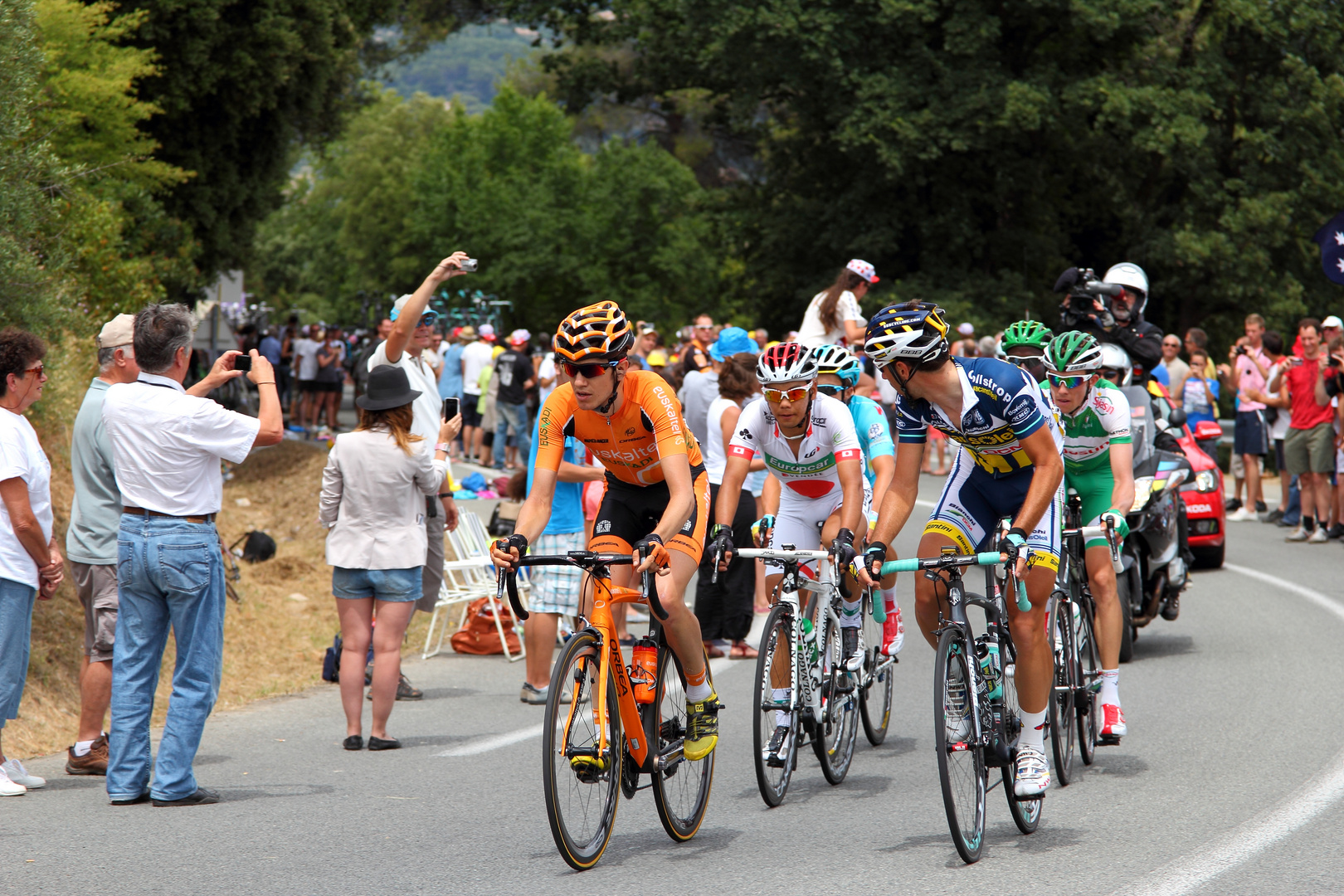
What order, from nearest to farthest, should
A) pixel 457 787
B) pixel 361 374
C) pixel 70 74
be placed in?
pixel 457 787 < pixel 361 374 < pixel 70 74

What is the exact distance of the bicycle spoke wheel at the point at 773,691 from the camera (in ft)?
20.8

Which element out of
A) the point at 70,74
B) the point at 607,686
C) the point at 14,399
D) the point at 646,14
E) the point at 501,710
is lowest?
the point at 501,710

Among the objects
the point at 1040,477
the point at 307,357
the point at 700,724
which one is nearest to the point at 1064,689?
the point at 1040,477

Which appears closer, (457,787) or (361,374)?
(457,787)

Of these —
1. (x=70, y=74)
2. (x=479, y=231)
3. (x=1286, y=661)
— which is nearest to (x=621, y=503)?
(x=1286, y=661)

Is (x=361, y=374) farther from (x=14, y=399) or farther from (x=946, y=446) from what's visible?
(x=946, y=446)

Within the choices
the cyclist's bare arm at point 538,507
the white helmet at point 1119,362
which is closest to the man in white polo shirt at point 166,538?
the cyclist's bare arm at point 538,507

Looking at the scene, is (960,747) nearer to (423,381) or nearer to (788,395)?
(788,395)

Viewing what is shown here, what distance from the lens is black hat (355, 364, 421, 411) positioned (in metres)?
7.79

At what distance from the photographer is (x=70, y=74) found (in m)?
14.9

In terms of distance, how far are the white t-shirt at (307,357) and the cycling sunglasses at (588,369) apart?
23344 millimetres

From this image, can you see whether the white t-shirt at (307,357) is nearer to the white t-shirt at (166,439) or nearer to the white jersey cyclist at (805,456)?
the white jersey cyclist at (805,456)

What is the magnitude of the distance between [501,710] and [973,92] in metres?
27.2

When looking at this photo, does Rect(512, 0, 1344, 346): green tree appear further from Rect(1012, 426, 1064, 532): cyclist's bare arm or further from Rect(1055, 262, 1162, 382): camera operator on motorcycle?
Rect(1012, 426, 1064, 532): cyclist's bare arm
